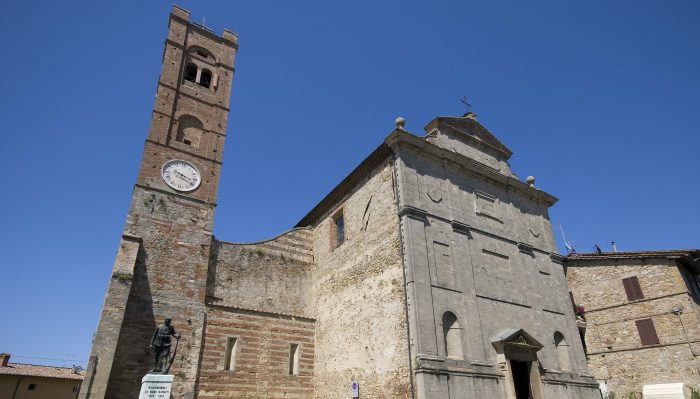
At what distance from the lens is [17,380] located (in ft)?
87.7

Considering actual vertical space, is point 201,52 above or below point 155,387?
above

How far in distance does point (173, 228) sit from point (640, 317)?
64.6ft

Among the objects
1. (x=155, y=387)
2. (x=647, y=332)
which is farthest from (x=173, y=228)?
(x=647, y=332)

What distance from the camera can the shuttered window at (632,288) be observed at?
63.0ft

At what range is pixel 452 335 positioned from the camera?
12914mm

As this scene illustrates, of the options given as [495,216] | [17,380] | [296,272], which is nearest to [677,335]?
[495,216]

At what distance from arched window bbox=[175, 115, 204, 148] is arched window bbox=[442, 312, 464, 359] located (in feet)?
39.8

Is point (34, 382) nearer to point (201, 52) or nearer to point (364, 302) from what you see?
point (201, 52)

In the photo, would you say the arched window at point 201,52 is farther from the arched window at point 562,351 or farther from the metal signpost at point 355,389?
the arched window at point 562,351

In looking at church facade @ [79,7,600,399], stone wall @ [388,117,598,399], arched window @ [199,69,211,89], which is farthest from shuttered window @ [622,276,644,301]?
arched window @ [199,69,211,89]

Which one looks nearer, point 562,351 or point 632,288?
point 562,351

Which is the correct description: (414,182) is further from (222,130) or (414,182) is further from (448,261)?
(222,130)

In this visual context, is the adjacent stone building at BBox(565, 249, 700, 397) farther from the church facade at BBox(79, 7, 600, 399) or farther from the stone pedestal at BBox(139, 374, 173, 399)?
the stone pedestal at BBox(139, 374, 173, 399)

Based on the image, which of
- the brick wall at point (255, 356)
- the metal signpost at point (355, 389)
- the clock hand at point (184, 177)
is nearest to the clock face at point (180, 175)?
the clock hand at point (184, 177)
